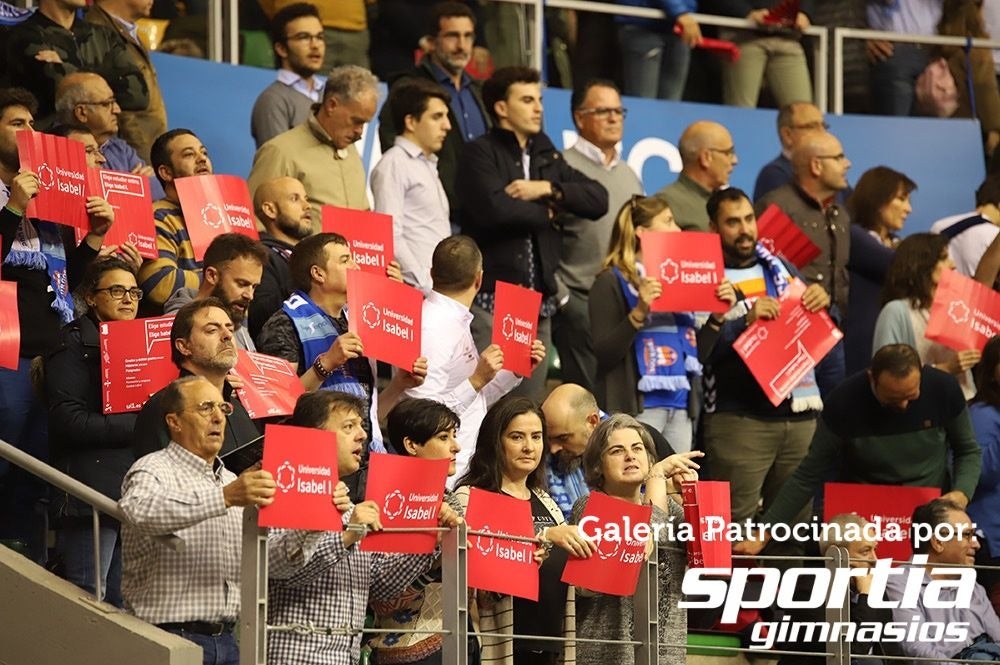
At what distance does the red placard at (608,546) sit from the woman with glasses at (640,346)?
246cm

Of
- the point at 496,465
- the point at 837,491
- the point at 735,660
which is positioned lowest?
the point at 735,660

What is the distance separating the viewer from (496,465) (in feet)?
25.2

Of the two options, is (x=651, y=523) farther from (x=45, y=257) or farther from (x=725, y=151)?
(x=725, y=151)

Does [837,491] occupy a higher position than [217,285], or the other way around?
[217,285]

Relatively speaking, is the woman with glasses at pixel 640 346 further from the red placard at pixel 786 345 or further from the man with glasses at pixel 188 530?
the man with glasses at pixel 188 530

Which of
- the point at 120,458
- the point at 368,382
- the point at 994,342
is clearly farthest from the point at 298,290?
the point at 994,342

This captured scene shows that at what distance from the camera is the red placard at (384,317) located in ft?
27.6

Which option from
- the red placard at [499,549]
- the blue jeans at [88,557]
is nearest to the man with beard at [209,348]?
the blue jeans at [88,557]

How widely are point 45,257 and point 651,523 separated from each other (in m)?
2.74

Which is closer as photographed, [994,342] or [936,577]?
[936,577]

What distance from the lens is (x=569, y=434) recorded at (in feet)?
28.0

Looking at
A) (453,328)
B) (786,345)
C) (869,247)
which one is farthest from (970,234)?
(453,328)

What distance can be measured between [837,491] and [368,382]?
2.16 meters

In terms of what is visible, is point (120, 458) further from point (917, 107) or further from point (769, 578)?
point (917, 107)
